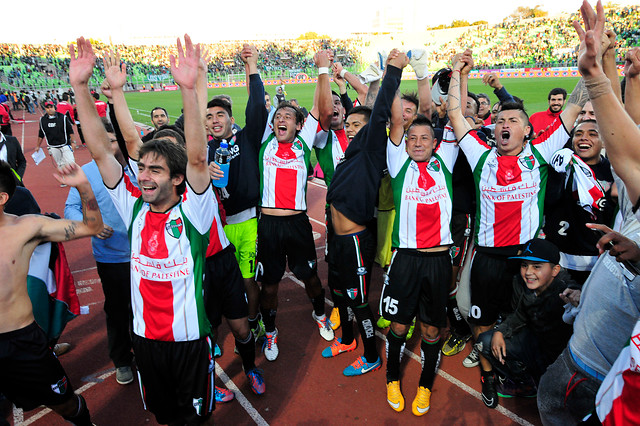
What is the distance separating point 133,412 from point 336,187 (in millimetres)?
2853

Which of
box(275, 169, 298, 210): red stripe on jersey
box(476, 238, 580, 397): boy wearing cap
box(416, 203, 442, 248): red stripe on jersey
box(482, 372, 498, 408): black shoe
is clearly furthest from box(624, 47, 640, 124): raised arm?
box(275, 169, 298, 210): red stripe on jersey

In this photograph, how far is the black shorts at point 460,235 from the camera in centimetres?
433

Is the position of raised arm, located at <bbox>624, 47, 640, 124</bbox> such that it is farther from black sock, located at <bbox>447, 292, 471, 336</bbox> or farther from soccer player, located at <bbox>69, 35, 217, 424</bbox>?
soccer player, located at <bbox>69, 35, 217, 424</bbox>

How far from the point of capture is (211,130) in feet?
14.4

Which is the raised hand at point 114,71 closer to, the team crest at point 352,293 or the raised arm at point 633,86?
Answer: the team crest at point 352,293

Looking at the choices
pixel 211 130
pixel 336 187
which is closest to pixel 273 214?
pixel 336 187

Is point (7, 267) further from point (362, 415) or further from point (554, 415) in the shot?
point (554, 415)

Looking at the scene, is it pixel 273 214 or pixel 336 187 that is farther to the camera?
pixel 273 214

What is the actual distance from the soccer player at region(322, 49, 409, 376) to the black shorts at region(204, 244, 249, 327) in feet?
3.34

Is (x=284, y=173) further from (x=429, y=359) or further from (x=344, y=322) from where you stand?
(x=429, y=359)

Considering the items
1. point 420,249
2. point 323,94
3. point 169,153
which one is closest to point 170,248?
point 169,153

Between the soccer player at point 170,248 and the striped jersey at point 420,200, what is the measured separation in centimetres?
172

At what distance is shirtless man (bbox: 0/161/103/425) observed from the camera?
103 inches

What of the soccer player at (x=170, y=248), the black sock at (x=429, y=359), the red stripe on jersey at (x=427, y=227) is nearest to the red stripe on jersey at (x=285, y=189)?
the red stripe on jersey at (x=427, y=227)
